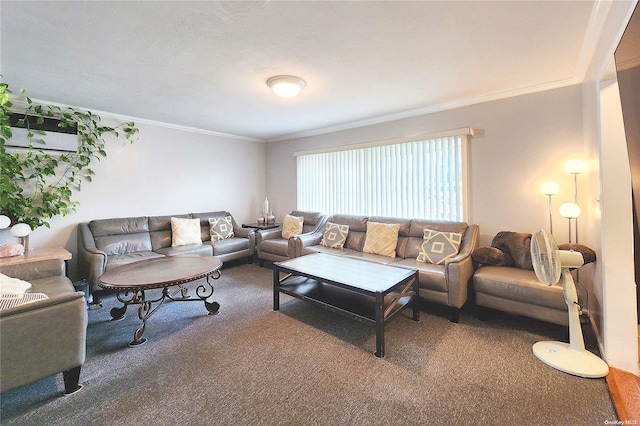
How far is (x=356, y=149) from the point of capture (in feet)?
14.8

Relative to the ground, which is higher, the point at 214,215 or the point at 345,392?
the point at 214,215

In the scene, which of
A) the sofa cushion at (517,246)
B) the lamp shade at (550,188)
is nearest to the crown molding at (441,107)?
the lamp shade at (550,188)

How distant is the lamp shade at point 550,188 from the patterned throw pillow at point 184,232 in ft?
15.3

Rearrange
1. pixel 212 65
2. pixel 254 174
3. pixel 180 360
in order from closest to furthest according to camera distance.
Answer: pixel 180 360 → pixel 212 65 → pixel 254 174

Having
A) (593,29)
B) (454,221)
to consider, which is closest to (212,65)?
(593,29)

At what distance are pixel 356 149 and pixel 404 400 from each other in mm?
3651

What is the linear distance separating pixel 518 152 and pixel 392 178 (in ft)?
5.19

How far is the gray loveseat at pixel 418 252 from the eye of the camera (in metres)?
2.60

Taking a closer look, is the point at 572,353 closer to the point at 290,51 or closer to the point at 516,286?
the point at 516,286

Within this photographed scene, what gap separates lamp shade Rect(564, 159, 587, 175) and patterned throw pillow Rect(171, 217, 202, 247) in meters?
4.87

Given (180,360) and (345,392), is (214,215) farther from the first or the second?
(345,392)

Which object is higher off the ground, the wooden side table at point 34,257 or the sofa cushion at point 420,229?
the sofa cushion at point 420,229

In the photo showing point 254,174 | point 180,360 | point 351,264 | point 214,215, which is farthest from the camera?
point 254,174

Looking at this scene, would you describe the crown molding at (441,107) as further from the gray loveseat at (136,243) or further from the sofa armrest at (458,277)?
the gray loveseat at (136,243)
